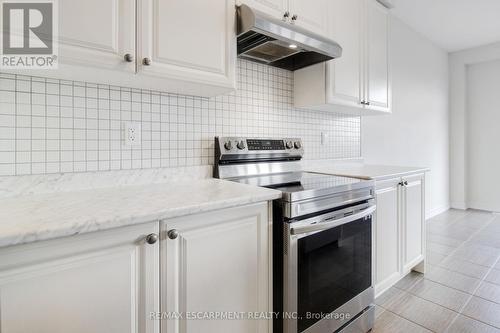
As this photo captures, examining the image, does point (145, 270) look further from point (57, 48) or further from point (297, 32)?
point (297, 32)

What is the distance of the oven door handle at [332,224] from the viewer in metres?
1.21

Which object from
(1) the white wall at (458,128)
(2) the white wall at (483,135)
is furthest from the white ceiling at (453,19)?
(2) the white wall at (483,135)

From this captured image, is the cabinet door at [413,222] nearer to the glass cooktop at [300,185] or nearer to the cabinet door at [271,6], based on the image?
the glass cooktop at [300,185]

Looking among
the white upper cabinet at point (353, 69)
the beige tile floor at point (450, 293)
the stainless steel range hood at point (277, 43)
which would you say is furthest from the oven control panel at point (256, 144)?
the beige tile floor at point (450, 293)

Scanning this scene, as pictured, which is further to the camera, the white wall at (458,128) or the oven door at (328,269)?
the white wall at (458,128)

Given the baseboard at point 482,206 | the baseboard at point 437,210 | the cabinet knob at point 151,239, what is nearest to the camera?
the cabinet knob at point 151,239

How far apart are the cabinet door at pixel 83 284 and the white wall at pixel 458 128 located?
540cm

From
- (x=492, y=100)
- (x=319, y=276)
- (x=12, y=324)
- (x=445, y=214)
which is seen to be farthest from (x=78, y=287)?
(x=492, y=100)

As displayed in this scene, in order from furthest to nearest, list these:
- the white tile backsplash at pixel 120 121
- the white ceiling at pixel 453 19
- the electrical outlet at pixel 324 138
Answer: the white ceiling at pixel 453 19
the electrical outlet at pixel 324 138
the white tile backsplash at pixel 120 121

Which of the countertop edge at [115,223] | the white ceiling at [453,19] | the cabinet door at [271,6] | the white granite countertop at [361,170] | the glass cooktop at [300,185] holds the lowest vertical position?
the countertop edge at [115,223]

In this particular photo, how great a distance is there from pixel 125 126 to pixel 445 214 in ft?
16.0

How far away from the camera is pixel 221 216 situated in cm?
103

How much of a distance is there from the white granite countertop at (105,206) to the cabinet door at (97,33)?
508 mm

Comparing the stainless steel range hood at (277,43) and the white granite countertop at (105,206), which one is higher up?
the stainless steel range hood at (277,43)
